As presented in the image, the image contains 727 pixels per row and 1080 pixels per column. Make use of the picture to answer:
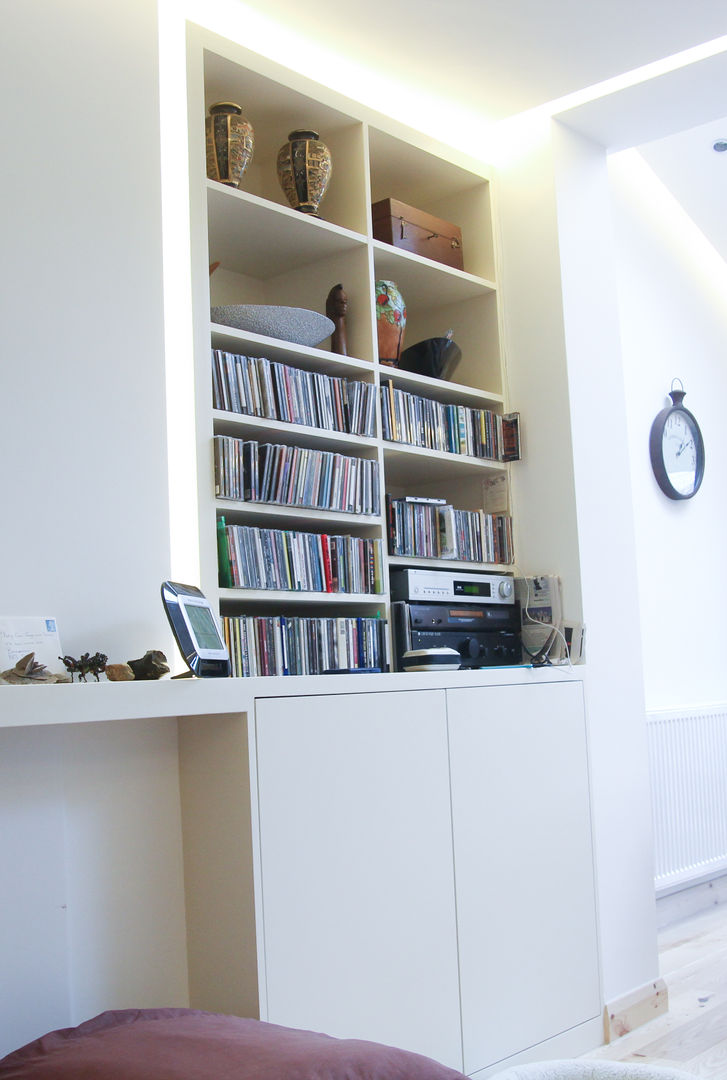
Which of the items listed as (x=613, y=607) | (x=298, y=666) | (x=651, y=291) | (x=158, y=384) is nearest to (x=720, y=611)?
(x=651, y=291)

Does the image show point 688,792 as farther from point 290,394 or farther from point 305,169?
point 305,169

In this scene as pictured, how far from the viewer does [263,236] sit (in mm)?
2951

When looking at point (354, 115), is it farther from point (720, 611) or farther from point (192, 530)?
point (720, 611)

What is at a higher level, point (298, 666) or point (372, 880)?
point (298, 666)

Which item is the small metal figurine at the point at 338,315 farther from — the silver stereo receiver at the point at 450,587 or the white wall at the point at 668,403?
the white wall at the point at 668,403

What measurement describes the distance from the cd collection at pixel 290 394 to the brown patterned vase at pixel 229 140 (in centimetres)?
46

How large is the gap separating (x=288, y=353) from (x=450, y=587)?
0.81 m

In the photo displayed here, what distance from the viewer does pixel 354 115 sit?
3.03 m

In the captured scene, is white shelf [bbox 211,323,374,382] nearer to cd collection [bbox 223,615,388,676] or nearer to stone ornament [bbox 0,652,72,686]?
cd collection [bbox 223,615,388,676]

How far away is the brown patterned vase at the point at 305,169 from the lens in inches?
115

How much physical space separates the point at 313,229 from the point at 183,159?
441 mm

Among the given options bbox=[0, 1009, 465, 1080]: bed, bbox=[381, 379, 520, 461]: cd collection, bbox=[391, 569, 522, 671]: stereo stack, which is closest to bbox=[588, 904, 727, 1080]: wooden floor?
bbox=[391, 569, 522, 671]: stereo stack

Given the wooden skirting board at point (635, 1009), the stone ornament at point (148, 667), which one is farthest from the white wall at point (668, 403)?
the stone ornament at point (148, 667)

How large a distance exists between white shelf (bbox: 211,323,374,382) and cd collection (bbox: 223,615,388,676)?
683mm
